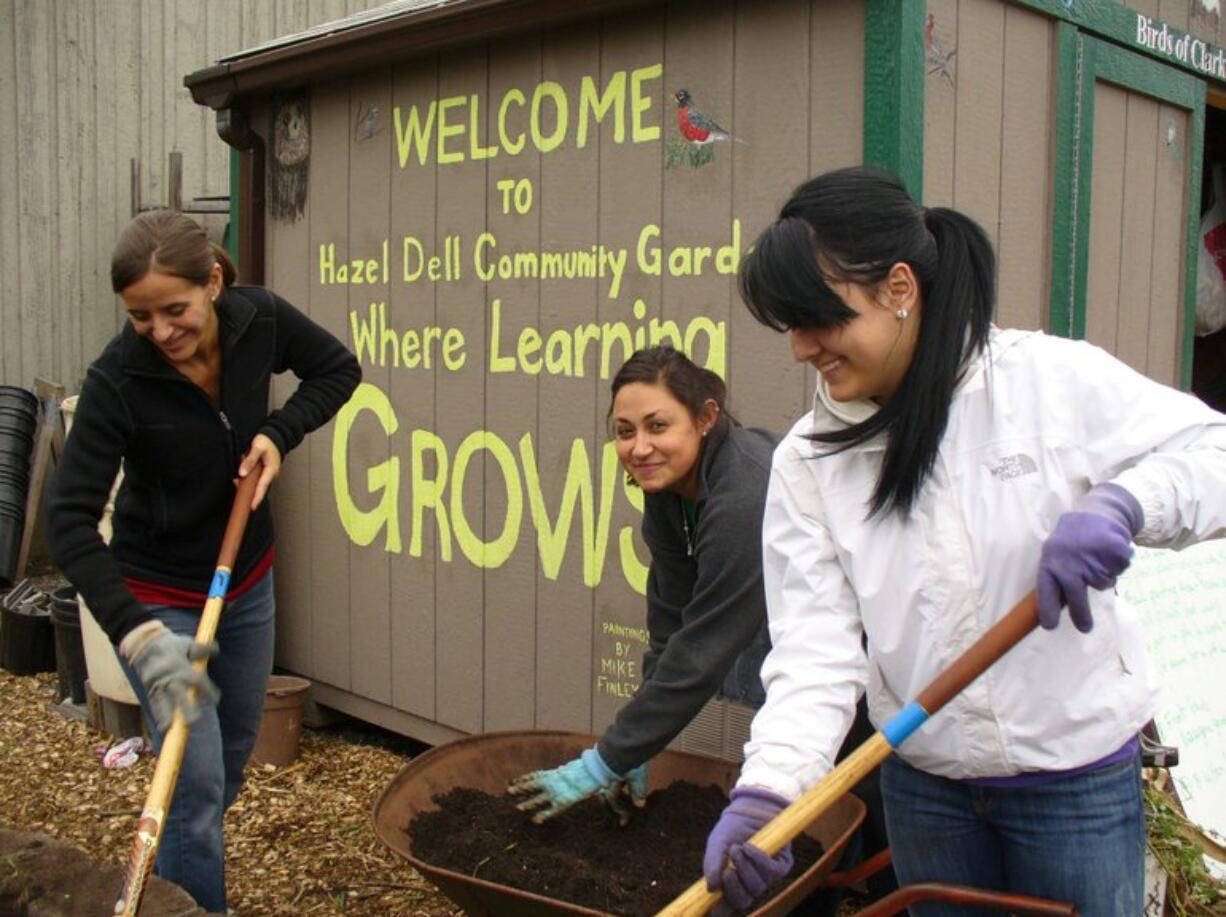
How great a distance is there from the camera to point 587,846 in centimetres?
267

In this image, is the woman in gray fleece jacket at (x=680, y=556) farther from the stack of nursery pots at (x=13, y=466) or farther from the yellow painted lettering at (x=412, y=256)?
the stack of nursery pots at (x=13, y=466)

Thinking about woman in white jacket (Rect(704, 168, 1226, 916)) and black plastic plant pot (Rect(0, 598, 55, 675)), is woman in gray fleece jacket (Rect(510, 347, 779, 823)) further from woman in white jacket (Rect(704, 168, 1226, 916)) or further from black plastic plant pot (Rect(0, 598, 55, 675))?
black plastic plant pot (Rect(0, 598, 55, 675))

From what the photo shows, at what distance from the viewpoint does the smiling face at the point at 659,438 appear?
2.69 meters

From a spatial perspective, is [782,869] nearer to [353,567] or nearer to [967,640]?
[967,640]

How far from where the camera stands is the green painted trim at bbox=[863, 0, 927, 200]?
318 cm

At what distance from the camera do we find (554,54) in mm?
4066

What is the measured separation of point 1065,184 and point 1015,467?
230 centimetres

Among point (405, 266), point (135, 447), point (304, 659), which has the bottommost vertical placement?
point (304, 659)

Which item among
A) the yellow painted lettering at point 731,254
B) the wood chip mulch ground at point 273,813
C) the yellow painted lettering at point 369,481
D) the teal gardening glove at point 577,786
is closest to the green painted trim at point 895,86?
the yellow painted lettering at point 731,254

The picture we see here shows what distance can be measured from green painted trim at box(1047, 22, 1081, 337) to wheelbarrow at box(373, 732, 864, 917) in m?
1.79

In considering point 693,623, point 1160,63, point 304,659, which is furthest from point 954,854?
point 304,659

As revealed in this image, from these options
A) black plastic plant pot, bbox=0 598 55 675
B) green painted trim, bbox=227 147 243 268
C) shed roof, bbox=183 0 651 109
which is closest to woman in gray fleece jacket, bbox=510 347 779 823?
shed roof, bbox=183 0 651 109

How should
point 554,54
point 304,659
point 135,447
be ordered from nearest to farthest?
1. point 135,447
2. point 554,54
3. point 304,659

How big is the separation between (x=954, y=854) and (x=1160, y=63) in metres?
3.24
